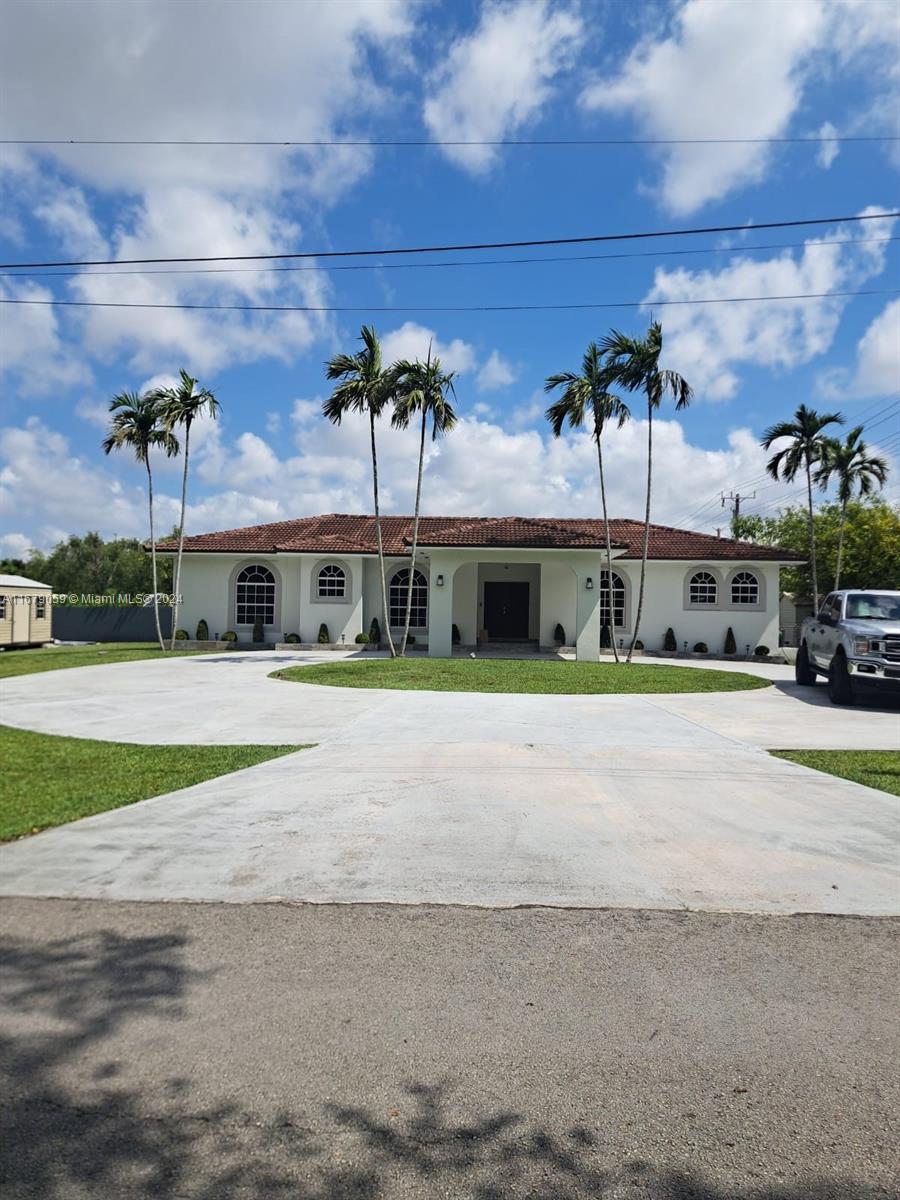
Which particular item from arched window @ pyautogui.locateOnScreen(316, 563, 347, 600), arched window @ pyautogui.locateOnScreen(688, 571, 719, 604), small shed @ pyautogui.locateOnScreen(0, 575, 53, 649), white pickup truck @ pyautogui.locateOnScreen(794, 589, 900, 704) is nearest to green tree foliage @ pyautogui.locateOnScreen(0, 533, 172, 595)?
small shed @ pyautogui.locateOnScreen(0, 575, 53, 649)

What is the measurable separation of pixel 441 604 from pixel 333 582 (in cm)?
517

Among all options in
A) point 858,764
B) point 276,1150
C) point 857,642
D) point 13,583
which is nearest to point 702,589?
point 857,642

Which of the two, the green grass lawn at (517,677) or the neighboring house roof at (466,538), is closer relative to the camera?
the green grass lawn at (517,677)

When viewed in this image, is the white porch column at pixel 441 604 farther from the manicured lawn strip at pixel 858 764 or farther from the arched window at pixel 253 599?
the manicured lawn strip at pixel 858 764

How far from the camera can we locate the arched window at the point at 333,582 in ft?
88.3

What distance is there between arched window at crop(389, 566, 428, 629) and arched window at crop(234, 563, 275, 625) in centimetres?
444

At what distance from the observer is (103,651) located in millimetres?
26359

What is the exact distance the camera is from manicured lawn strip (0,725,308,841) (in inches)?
245

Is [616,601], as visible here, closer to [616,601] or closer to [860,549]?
[616,601]

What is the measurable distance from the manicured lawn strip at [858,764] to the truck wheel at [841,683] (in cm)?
523

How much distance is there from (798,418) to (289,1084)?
1154 inches

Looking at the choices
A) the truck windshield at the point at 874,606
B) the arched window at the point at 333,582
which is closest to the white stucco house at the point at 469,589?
the arched window at the point at 333,582

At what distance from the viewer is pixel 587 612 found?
23219mm

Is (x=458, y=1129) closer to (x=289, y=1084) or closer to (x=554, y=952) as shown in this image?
(x=289, y=1084)
